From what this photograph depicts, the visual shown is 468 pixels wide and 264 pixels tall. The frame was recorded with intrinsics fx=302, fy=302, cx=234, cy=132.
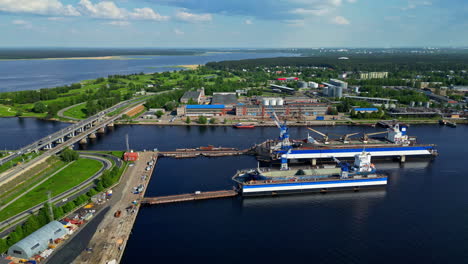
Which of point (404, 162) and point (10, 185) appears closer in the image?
point (10, 185)

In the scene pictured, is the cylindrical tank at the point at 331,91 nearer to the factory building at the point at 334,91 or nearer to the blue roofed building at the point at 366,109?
the factory building at the point at 334,91

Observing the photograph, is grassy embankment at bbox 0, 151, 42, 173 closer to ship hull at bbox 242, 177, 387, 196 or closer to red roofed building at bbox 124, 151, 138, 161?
red roofed building at bbox 124, 151, 138, 161

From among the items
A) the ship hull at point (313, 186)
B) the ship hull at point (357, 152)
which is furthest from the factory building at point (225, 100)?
the ship hull at point (313, 186)

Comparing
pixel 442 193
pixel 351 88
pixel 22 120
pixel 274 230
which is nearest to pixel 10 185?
pixel 274 230

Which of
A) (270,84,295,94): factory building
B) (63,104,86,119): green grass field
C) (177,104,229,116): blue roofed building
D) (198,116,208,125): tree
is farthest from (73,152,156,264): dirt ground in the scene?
(270,84,295,94): factory building

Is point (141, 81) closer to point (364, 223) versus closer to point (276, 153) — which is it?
point (276, 153)

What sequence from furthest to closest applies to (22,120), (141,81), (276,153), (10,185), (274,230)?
(141,81)
(22,120)
(276,153)
(10,185)
(274,230)
